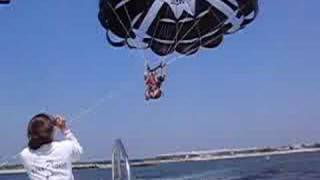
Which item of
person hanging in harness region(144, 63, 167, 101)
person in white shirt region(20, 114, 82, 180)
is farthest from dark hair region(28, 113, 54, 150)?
person hanging in harness region(144, 63, 167, 101)

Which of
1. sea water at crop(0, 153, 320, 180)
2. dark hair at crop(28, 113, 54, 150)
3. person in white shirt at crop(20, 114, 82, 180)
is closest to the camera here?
dark hair at crop(28, 113, 54, 150)

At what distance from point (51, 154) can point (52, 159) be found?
4 centimetres

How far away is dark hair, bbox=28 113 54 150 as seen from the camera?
4.60 m

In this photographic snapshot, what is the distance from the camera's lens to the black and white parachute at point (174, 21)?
18.0 meters

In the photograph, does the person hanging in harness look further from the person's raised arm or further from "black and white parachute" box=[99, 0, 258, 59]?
the person's raised arm

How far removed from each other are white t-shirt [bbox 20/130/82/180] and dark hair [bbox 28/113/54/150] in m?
0.07

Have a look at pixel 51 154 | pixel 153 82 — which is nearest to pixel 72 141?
pixel 51 154

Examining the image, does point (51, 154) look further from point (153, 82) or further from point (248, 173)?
point (248, 173)

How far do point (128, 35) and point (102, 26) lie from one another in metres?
0.77

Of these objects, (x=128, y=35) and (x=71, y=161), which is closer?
(x=71, y=161)

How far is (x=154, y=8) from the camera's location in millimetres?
18125

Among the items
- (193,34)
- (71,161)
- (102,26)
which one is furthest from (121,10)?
(71,161)

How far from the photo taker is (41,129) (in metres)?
4.63

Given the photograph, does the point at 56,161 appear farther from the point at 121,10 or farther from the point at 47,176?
the point at 121,10
